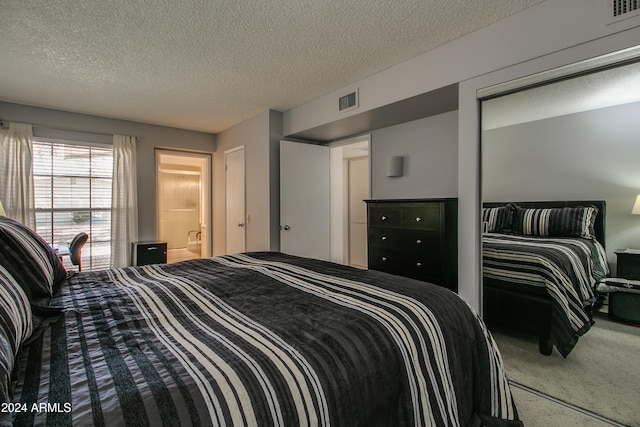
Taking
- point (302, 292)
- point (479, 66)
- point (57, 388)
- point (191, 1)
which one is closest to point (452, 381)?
point (302, 292)

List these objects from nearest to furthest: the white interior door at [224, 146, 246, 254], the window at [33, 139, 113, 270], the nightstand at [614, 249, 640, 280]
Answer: the nightstand at [614, 249, 640, 280], the window at [33, 139, 113, 270], the white interior door at [224, 146, 246, 254]

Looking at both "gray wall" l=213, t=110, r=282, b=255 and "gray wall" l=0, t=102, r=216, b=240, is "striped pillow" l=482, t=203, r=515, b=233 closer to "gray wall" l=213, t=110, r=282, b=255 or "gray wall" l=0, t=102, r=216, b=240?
"gray wall" l=213, t=110, r=282, b=255

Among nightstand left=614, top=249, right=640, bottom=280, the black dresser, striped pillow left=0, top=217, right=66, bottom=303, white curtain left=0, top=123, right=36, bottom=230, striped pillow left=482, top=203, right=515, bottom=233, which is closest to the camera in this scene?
striped pillow left=0, top=217, right=66, bottom=303

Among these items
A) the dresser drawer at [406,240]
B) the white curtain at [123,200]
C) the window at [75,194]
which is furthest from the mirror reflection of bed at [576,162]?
the window at [75,194]

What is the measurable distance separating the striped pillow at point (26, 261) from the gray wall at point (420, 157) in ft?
10.2

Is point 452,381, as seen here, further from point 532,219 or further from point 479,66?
point 479,66

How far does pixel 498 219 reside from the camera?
2373 millimetres

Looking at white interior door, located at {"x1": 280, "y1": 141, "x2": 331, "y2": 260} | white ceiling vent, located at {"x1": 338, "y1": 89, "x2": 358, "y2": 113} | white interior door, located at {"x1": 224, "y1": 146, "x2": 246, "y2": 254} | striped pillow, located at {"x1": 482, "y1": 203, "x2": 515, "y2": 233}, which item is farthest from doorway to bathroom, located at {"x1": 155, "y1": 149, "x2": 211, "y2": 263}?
striped pillow, located at {"x1": 482, "y1": 203, "x2": 515, "y2": 233}

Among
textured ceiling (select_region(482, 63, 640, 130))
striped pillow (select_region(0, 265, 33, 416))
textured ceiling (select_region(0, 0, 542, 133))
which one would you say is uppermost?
textured ceiling (select_region(0, 0, 542, 133))

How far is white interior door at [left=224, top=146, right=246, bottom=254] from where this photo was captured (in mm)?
4598

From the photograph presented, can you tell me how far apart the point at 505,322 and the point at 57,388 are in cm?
284

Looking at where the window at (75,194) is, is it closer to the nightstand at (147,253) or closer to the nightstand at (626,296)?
the nightstand at (147,253)

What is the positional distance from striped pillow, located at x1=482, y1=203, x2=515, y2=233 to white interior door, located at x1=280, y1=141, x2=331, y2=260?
7.84 feet

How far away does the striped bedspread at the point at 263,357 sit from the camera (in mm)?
693
